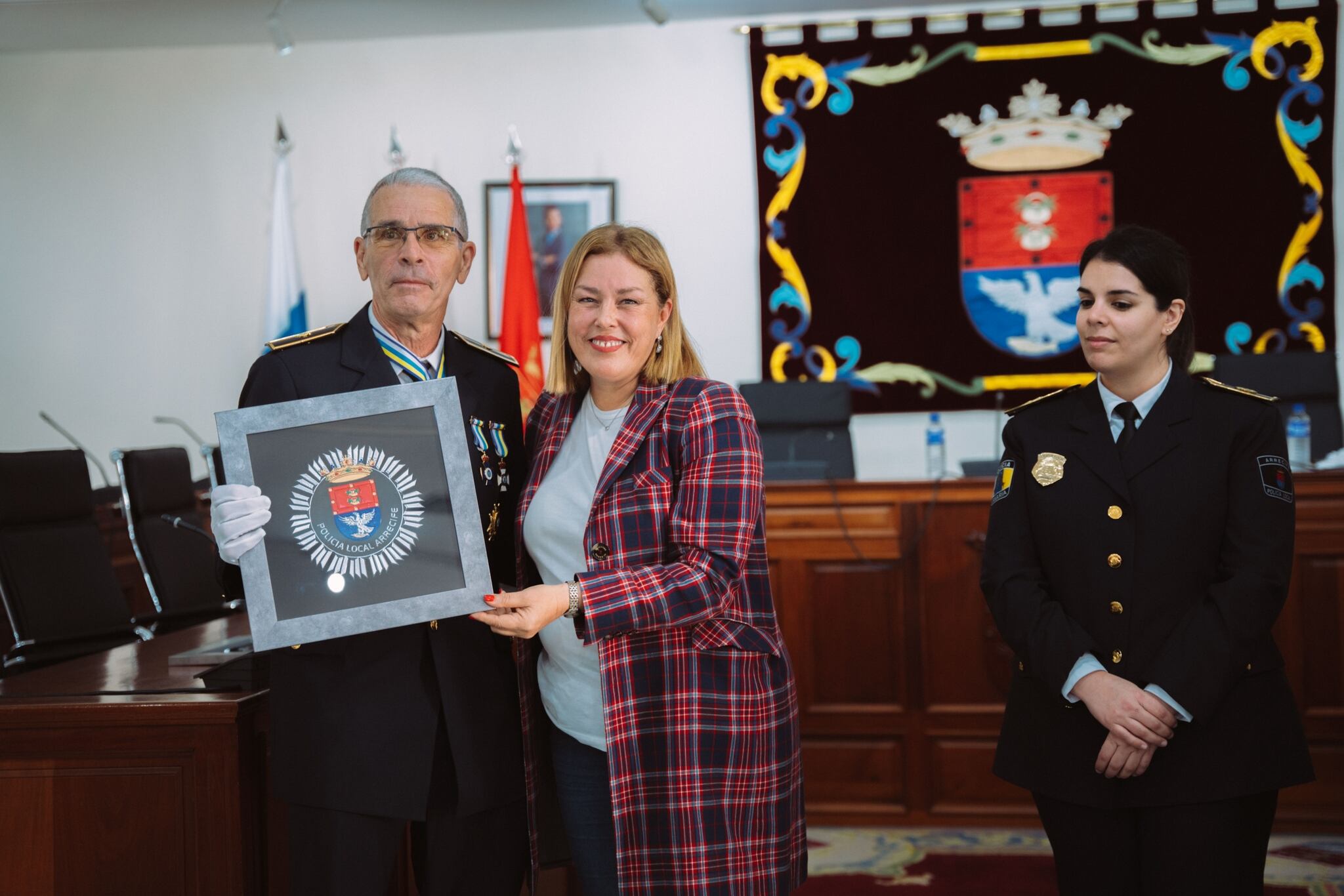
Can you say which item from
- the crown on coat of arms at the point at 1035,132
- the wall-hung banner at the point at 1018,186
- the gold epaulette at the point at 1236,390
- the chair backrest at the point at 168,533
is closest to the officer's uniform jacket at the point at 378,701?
the gold epaulette at the point at 1236,390

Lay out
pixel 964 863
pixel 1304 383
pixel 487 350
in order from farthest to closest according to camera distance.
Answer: pixel 1304 383, pixel 964 863, pixel 487 350

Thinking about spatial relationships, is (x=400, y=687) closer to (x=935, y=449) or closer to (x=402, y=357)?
(x=402, y=357)

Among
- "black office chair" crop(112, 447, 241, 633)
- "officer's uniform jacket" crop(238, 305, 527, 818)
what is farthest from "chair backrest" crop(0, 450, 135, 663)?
"officer's uniform jacket" crop(238, 305, 527, 818)

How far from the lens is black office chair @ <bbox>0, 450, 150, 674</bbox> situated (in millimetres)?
3088

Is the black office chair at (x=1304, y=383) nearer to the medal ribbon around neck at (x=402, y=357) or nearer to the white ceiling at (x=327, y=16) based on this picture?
the white ceiling at (x=327, y=16)

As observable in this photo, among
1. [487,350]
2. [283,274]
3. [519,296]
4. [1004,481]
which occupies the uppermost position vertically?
[283,274]

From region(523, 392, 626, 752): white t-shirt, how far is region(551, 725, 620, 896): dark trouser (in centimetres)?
3

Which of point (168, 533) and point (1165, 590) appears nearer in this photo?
point (1165, 590)

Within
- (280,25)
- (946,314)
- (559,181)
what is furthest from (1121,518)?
(280,25)

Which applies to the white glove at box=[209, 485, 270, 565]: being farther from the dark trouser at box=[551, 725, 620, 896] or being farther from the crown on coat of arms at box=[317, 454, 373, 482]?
the dark trouser at box=[551, 725, 620, 896]

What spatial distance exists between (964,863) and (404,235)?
91.2 inches

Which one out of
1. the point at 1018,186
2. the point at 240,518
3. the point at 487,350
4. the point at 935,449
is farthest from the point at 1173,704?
the point at 1018,186

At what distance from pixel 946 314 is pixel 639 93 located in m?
1.74

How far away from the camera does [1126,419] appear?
158 centimetres
